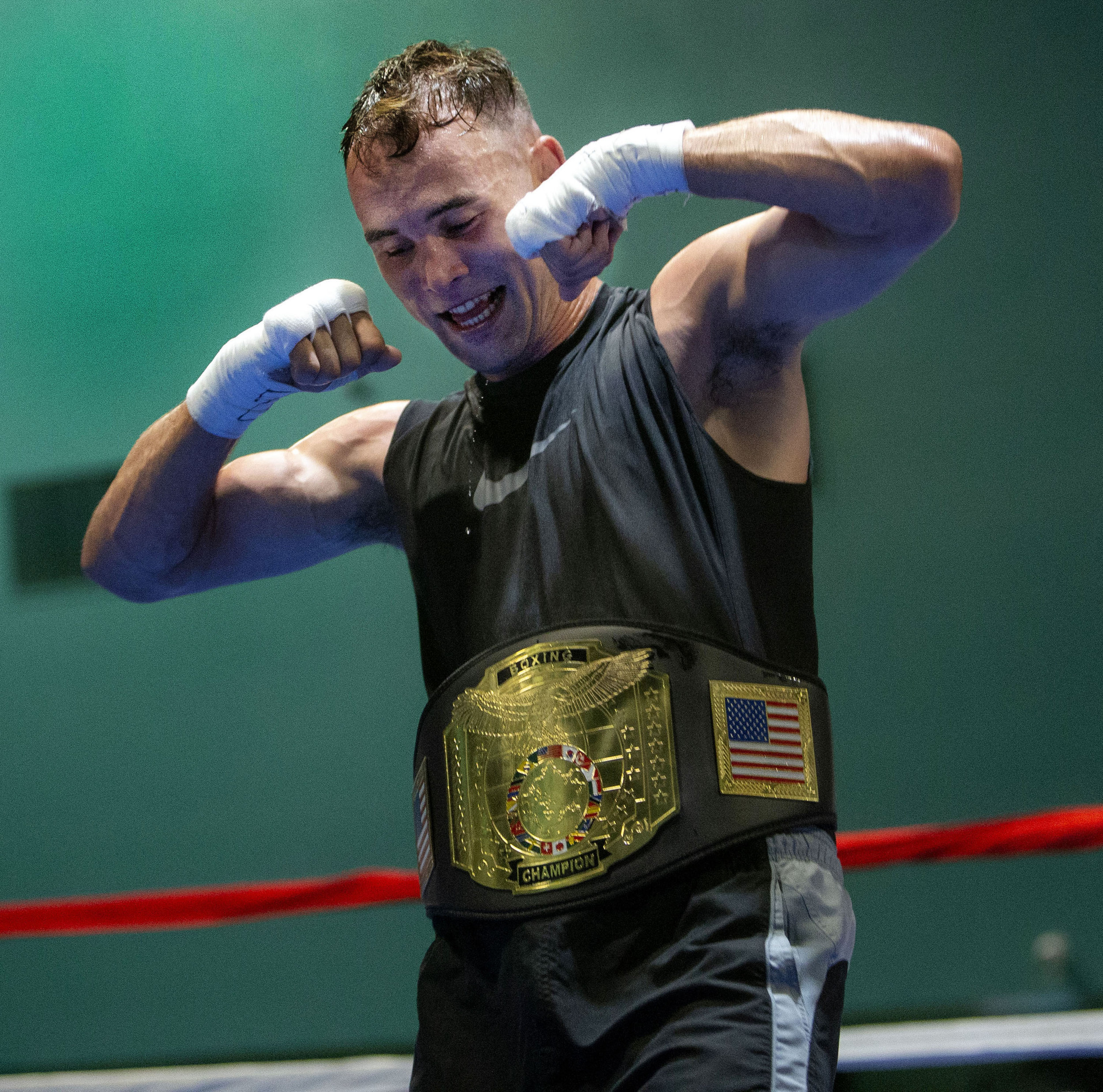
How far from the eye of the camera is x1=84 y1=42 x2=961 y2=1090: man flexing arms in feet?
2.86

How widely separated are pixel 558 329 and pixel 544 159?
0.64ft

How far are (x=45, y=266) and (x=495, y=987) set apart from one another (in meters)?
1.94

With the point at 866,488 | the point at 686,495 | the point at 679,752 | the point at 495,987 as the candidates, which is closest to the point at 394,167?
the point at 686,495

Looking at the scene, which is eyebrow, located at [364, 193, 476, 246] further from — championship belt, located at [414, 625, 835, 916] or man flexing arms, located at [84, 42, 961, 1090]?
championship belt, located at [414, 625, 835, 916]

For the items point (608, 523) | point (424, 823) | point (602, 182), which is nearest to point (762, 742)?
point (608, 523)

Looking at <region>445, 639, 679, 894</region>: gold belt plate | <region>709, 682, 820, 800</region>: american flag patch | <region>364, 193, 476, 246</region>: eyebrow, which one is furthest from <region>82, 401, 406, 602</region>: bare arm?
<region>709, 682, 820, 800</region>: american flag patch

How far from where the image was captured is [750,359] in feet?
3.29

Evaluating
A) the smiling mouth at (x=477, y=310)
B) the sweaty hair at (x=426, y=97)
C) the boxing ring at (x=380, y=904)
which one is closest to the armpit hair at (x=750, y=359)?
the smiling mouth at (x=477, y=310)

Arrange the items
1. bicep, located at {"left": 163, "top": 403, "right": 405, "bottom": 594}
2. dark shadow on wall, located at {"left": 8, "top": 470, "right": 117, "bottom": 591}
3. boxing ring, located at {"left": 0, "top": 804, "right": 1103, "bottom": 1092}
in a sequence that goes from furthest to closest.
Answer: dark shadow on wall, located at {"left": 8, "top": 470, "right": 117, "bottom": 591}, boxing ring, located at {"left": 0, "top": 804, "right": 1103, "bottom": 1092}, bicep, located at {"left": 163, "top": 403, "right": 405, "bottom": 594}

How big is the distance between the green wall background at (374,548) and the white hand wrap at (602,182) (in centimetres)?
112

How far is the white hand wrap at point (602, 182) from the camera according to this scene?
951 mm

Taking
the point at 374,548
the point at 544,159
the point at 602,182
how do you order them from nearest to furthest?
the point at 602,182, the point at 544,159, the point at 374,548

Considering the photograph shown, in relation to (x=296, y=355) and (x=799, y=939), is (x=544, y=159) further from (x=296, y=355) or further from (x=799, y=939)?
(x=799, y=939)

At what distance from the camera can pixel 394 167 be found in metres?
1.12
